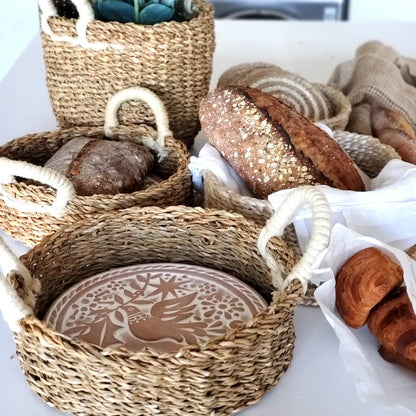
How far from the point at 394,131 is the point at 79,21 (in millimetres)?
443

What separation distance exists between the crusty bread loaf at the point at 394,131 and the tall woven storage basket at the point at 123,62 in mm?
253

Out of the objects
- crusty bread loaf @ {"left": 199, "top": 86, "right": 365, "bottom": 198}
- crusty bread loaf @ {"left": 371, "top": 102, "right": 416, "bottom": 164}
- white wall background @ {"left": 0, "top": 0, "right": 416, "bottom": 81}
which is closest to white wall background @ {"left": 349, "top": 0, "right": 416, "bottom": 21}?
white wall background @ {"left": 0, "top": 0, "right": 416, "bottom": 81}

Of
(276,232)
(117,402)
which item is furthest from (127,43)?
(117,402)

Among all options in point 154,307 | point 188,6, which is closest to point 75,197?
point 154,307

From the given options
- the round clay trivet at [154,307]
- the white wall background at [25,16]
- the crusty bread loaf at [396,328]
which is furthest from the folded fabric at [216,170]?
the white wall background at [25,16]

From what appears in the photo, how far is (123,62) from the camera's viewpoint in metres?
0.85

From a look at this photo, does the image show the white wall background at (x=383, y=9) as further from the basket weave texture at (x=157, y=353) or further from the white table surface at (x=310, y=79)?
the basket weave texture at (x=157, y=353)

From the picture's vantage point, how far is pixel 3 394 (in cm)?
58

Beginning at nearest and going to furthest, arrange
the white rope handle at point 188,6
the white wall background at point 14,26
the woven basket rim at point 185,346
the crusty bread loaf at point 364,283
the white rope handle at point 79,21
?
the woven basket rim at point 185,346, the crusty bread loaf at point 364,283, the white rope handle at point 79,21, the white rope handle at point 188,6, the white wall background at point 14,26

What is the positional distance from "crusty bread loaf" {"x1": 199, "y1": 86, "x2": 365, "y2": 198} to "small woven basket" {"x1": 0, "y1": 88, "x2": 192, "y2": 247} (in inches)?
2.5

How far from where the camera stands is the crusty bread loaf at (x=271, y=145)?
0.73 m

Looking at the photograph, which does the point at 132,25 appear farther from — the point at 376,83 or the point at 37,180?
the point at 376,83

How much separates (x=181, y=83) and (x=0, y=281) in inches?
17.4

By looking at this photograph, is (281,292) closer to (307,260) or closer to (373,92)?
(307,260)
